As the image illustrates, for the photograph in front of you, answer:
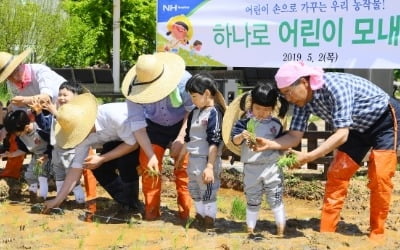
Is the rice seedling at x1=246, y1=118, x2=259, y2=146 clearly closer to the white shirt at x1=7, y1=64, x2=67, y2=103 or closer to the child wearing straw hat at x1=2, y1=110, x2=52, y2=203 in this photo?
the white shirt at x1=7, y1=64, x2=67, y2=103

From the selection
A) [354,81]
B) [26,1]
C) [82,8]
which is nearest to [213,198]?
[354,81]

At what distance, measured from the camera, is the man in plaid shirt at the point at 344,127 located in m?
4.12

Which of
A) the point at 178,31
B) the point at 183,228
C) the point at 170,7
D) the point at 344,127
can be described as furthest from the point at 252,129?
the point at 170,7

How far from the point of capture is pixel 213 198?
190 inches

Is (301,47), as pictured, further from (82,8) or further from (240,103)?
(82,8)

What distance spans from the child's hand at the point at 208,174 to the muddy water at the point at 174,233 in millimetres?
406

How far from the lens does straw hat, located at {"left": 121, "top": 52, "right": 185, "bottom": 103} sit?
15.8 ft

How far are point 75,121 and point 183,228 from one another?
120 cm

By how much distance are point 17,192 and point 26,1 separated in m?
14.7

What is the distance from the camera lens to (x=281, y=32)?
736cm

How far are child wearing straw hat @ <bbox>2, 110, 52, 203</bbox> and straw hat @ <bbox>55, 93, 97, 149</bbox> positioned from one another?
2.33 feet

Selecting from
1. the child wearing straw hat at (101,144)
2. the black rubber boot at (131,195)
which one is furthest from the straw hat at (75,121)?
the black rubber boot at (131,195)

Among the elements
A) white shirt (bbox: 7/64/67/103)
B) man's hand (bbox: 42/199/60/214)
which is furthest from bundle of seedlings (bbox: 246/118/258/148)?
white shirt (bbox: 7/64/67/103)

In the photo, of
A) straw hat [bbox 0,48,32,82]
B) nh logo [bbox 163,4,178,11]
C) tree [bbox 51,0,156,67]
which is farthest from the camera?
tree [bbox 51,0,156,67]
